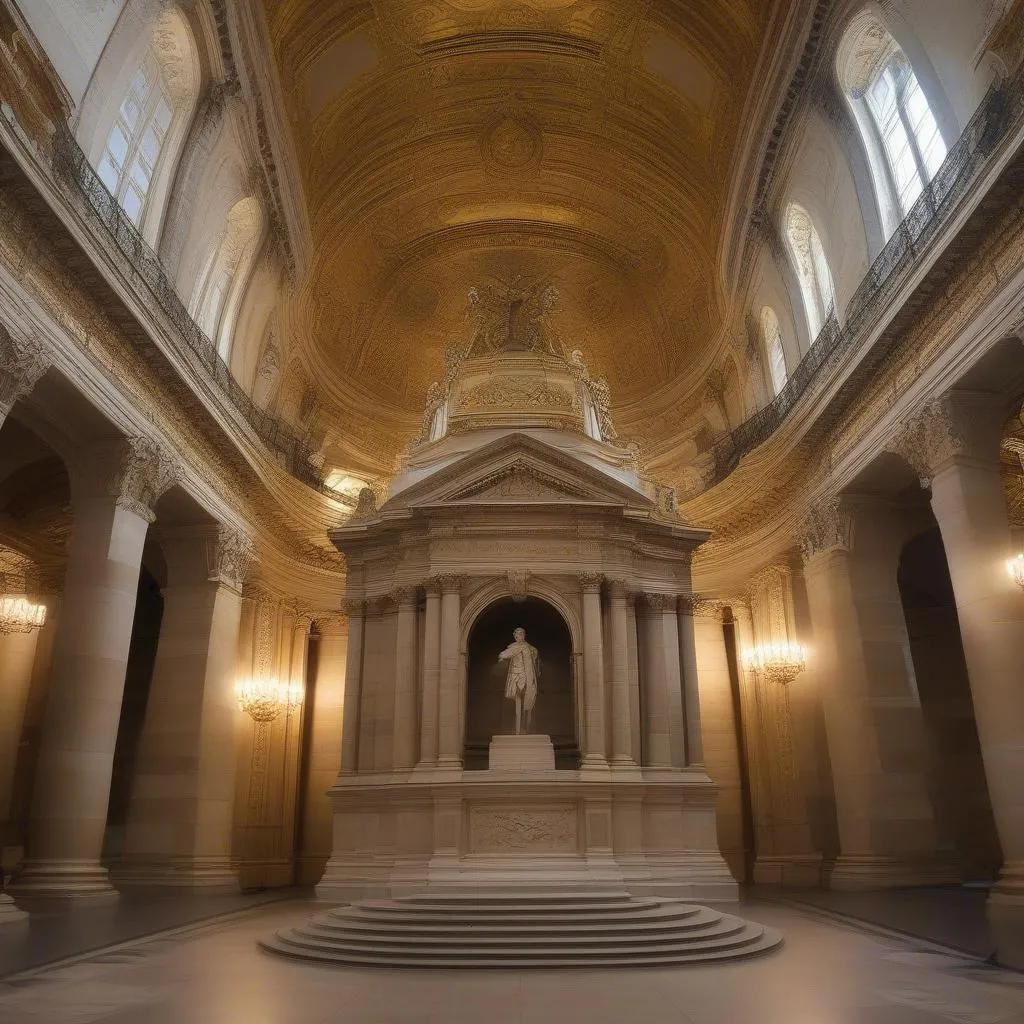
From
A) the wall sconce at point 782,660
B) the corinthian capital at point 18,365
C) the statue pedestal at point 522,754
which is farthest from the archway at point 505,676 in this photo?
the corinthian capital at point 18,365

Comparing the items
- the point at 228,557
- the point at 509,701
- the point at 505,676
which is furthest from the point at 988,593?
the point at 228,557

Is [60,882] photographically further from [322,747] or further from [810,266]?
[810,266]

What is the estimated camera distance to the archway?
1869 centimetres

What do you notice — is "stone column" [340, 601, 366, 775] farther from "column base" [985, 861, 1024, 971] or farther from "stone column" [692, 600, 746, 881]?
"column base" [985, 861, 1024, 971]

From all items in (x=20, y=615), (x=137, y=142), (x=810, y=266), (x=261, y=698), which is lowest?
(x=261, y=698)

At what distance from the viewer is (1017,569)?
14.3m

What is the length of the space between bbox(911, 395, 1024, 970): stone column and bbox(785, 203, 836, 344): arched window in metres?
6.76

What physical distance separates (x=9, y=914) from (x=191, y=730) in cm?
834

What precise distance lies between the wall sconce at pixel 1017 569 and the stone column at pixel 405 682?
36.0 ft

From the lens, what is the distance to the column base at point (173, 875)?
18.6 meters

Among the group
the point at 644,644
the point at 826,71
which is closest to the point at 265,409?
the point at 644,644

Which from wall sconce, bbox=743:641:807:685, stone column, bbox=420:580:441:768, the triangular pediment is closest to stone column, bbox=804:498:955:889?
wall sconce, bbox=743:641:807:685

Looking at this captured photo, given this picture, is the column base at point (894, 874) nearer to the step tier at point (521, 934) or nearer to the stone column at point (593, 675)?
the stone column at point (593, 675)

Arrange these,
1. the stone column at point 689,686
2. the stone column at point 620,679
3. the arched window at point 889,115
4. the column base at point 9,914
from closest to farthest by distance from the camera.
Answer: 1. the column base at point 9,914
2. the stone column at point 620,679
3. the arched window at point 889,115
4. the stone column at point 689,686
